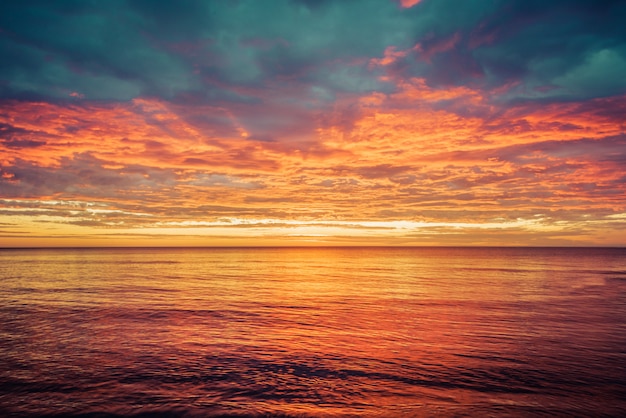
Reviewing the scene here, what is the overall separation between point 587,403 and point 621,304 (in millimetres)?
30700

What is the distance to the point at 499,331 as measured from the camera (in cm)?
2648

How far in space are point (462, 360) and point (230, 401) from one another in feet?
37.3

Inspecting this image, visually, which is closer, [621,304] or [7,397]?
[7,397]

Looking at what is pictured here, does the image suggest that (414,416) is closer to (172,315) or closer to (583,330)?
(583,330)

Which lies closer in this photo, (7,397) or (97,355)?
(7,397)

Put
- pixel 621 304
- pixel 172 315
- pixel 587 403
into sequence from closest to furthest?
pixel 587 403
pixel 172 315
pixel 621 304

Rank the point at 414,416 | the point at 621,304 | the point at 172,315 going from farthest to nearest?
the point at 621,304 < the point at 172,315 < the point at 414,416

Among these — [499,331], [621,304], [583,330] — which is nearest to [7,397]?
[499,331]

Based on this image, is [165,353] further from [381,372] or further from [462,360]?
[462,360]

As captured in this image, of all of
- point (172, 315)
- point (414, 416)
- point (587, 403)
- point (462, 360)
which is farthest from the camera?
point (172, 315)

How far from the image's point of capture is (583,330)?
26.8m

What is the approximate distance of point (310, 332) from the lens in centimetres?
2653

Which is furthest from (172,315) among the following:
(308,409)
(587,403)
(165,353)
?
(587,403)

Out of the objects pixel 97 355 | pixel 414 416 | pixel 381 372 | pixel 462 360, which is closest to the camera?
pixel 414 416
